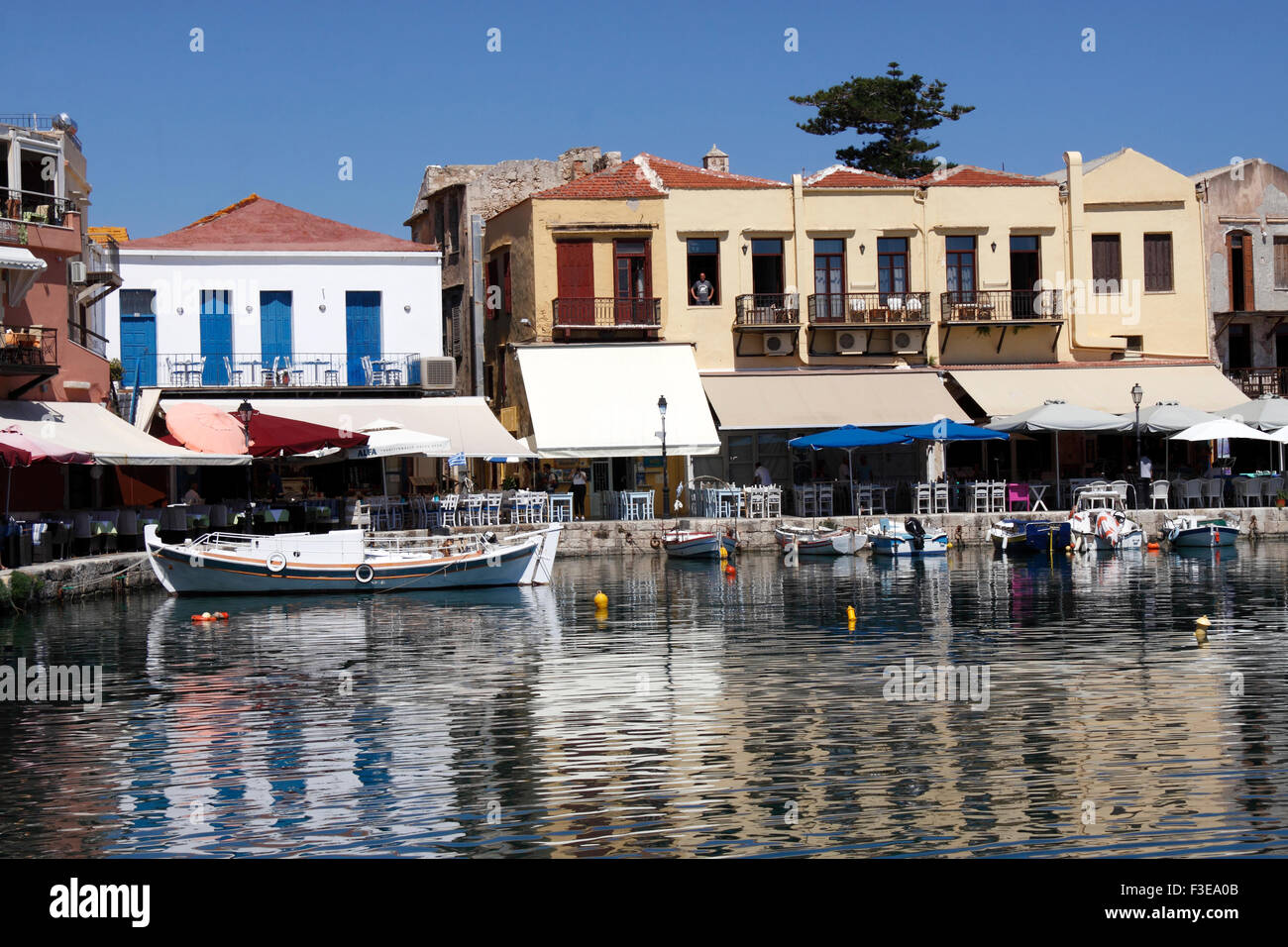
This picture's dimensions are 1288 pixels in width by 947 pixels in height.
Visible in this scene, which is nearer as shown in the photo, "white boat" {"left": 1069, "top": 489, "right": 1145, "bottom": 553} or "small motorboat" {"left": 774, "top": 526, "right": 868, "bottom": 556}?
"white boat" {"left": 1069, "top": 489, "right": 1145, "bottom": 553}

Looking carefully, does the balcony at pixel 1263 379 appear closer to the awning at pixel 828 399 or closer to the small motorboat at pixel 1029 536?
the awning at pixel 828 399

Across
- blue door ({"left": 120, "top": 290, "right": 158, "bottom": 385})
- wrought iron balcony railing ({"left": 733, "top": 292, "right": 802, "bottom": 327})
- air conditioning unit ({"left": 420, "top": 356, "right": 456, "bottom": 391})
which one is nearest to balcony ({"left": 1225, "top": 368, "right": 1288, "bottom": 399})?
wrought iron balcony railing ({"left": 733, "top": 292, "right": 802, "bottom": 327})

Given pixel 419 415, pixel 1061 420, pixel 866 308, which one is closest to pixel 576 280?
pixel 419 415

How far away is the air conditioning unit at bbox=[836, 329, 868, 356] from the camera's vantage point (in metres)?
40.8

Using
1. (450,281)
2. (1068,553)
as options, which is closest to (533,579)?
(1068,553)

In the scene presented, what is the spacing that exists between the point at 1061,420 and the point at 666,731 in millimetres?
25719

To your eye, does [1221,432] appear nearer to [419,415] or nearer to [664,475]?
[664,475]

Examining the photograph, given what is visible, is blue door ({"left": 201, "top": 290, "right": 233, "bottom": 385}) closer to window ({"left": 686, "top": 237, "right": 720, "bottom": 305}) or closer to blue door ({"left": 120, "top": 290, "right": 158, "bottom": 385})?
blue door ({"left": 120, "top": 290, "right": 158, "bottom": 385})

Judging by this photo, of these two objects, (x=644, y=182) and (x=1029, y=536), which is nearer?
(x=1029, y=536)

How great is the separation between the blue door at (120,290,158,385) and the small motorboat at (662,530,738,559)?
15.3 m

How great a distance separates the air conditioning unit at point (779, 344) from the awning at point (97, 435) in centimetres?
1661

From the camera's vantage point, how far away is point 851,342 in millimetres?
40844

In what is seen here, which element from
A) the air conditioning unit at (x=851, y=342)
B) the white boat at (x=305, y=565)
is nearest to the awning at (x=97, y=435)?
the white boat at (x=305, y=565)

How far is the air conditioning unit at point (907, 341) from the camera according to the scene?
41.1 meters
